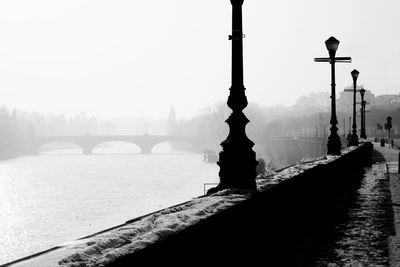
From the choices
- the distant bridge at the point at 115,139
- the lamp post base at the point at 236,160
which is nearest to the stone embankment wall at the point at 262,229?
the lamp post base at the point at 236,160

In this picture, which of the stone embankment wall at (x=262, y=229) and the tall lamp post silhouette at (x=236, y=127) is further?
the tall lamp post silhouette at (x=236, y=127)

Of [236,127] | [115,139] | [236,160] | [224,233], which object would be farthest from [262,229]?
[115,139]

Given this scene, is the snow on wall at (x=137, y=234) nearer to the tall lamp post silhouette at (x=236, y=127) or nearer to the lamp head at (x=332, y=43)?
the tall lamp post silhouette at (x=236, y=127)

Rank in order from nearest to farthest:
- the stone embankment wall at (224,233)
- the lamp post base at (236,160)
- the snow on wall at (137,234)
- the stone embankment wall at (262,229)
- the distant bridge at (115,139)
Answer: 1. the snow on wall at (137,234)
2. the stone embankment wall at (224,233)
3. the stone embankment wall at (262,229)
4. the lamp post base at (236,160)
5. the distant bridge at (115,139)

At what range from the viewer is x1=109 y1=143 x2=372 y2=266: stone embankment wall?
4.08 metres

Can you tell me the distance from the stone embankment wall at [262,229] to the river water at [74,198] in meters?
29.7

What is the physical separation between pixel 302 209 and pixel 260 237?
11.4ft

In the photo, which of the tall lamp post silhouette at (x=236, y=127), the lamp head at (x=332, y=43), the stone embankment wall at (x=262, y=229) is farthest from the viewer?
the lamp head at (x=332, y=43)

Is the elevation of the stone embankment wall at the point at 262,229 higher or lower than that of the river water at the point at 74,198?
higher

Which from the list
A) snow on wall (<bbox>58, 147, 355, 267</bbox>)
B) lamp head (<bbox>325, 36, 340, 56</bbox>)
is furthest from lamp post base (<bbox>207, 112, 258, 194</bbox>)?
lamp head (<bbox>325, 36, 340, 56</bbox>)

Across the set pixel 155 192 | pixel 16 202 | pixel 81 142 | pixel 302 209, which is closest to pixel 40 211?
pixel 16 202

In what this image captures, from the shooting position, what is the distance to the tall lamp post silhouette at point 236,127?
8523mm

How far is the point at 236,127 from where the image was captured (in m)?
8.81

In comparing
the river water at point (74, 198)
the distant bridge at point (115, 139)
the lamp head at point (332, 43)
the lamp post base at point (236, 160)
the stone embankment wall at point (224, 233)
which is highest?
the lamp head at point (332, 43)
